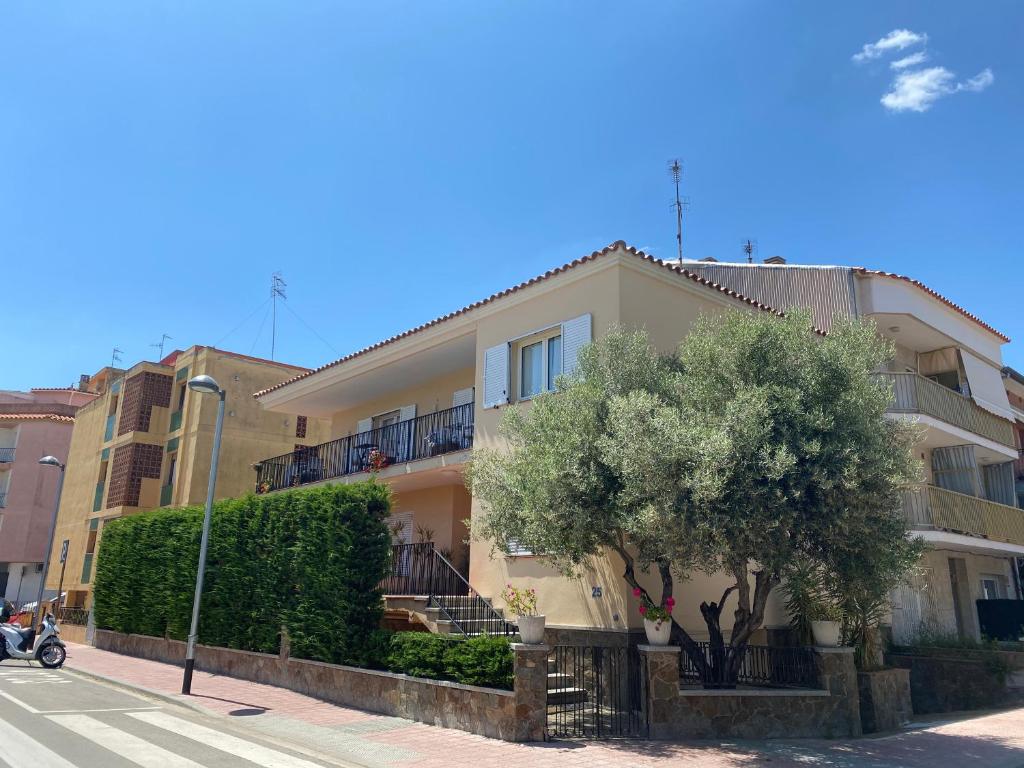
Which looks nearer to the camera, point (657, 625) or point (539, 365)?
point (657, 625)

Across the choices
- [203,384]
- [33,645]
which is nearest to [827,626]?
[203,384]

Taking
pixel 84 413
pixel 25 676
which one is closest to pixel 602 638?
pixel 25 676

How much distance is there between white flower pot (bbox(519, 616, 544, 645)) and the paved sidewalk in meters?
1.24

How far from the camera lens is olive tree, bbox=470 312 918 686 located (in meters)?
9.17

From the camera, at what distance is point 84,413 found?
37469mm

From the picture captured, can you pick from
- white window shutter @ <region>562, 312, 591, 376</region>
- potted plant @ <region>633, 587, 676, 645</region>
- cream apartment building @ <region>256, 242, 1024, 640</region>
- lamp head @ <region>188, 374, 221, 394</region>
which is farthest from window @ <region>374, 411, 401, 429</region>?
potted plant @ <region>633, 587, 676, 645</region>

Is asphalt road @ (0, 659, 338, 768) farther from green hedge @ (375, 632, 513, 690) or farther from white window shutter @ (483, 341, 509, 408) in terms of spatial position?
white window shutter @ (483, 341, 509, 408)

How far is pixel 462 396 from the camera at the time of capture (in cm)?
1858

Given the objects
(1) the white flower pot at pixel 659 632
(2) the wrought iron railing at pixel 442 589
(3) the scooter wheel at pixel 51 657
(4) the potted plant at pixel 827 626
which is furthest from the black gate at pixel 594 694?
(3) the scooter wheel at pixel 51 657

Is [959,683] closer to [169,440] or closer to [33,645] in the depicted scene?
A: [33,645]

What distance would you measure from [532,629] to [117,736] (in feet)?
18.2

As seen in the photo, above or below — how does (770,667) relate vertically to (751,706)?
above

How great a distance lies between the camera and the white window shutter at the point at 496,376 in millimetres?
15008

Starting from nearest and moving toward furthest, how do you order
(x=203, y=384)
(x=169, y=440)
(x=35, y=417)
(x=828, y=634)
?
(x=828, y=634)
(x=203, y=384)
(x=169, y=440)
(x=35, y=417)
